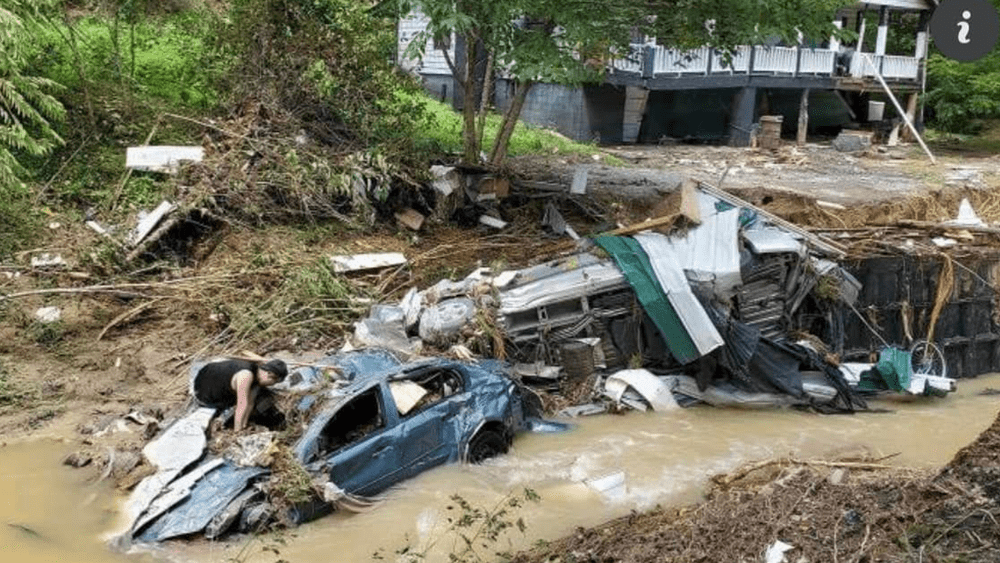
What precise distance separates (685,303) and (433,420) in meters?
4.20

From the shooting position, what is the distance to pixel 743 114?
92.5ft

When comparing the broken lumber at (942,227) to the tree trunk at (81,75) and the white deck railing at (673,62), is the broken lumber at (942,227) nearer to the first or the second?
the white deck railing at (673,62)

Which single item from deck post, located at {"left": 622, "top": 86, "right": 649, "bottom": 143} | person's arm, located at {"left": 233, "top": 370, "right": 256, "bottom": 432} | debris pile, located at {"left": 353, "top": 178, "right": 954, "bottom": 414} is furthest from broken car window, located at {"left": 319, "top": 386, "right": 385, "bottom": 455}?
deck post, located at {"left": 622, "top": 86, "right": 649, "bottom": 143}

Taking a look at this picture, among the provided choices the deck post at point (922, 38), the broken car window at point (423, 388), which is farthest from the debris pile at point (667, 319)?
the deck post at point (922, 38)

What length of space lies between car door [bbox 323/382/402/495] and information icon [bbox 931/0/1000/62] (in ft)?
18.0

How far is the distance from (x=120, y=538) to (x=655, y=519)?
4.16m

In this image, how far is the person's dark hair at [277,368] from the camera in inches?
325

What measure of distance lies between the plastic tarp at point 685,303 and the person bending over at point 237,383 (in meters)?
5.14

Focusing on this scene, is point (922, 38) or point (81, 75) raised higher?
point (922, 38)

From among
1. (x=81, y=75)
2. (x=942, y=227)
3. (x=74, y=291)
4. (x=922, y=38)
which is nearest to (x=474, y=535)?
(x=74, y=291)

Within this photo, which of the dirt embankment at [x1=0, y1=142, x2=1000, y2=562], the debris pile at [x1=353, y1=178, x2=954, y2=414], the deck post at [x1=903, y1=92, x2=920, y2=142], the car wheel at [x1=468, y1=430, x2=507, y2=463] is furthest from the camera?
the deck post at [x1=903, y1=92, x2=920, y2=142]

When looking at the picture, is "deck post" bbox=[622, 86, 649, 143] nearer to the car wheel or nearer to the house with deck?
the house with deck

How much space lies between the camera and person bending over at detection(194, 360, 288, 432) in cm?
813

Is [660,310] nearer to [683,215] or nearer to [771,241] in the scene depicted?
[683,215]
